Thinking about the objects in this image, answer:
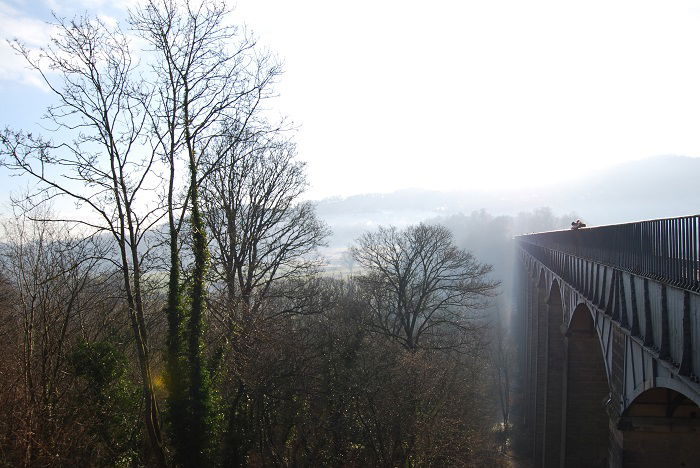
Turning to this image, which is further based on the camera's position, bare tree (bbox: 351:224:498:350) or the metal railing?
bare tree (bbox: 351:224:498:350)

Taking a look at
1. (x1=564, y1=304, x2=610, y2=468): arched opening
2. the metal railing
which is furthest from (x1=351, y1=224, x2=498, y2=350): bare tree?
the metal railing

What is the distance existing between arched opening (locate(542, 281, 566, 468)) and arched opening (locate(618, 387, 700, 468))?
39.2 feet

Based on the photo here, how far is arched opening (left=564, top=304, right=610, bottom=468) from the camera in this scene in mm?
15984

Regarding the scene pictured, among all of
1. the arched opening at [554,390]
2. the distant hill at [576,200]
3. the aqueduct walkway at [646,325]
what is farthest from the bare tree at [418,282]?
the distant hill at [576,200]

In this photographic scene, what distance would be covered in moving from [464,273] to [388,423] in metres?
10.0

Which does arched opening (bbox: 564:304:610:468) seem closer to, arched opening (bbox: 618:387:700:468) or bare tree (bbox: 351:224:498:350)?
bare tree (bbox: 351:224:498:350)

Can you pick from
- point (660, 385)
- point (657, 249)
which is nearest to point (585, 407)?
point (660, 385)

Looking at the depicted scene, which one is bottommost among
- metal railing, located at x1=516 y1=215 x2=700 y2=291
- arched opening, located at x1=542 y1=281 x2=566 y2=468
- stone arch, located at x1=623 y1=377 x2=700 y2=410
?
arched opening, located at x1=542 y1=281 x2=566 y2=468

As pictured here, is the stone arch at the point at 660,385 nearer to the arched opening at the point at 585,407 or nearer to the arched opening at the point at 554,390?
the arched opening at the point at 585,407

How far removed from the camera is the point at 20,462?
25.8 ft

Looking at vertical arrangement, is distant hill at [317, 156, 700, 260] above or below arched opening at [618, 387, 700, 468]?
above

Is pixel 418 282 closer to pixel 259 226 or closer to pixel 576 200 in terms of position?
pixel 259 226

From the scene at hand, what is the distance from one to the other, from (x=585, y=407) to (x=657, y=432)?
9.24 meters

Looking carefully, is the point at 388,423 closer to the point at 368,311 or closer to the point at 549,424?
the point at 368,311
